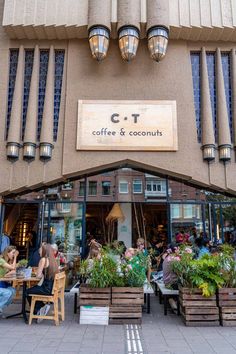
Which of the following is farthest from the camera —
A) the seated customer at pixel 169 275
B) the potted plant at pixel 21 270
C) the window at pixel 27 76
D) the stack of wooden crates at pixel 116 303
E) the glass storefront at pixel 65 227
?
the window at pixel 27 76

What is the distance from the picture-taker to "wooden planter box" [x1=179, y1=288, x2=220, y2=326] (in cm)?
589

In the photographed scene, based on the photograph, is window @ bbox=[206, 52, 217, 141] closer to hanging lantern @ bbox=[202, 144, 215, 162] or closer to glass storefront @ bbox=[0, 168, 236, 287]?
hanging lantern @ bbox=[202, 144, 215, 162]

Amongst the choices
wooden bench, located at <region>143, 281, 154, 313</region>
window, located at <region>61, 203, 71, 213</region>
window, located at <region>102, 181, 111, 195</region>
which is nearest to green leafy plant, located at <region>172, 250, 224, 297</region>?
wooden bench, located at <region>143, 281, 154, 313</region>

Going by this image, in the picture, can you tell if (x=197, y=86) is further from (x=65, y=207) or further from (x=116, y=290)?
(x=116, y=290)

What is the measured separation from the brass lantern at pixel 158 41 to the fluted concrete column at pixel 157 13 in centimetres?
14

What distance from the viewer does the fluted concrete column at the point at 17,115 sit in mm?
9758

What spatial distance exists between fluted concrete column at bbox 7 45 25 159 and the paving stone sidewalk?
511 cm

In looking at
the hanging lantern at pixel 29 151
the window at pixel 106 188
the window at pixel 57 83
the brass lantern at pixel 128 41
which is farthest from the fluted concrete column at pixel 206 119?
the hanging lantern at pixel 29 151

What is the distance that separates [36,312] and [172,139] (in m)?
6.10

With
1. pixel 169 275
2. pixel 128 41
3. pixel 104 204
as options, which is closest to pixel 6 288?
pixel 169 275

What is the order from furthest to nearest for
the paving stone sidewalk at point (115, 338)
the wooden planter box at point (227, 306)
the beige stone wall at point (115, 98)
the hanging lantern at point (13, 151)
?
the beige stone wall at point (115, 98)
the hanging lantern at point (13, 151)
the wooden planter box at point (227, 306)
the paving stone sidewalk at point (115, 338)

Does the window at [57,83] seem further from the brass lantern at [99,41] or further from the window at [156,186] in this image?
the window at [156,186]

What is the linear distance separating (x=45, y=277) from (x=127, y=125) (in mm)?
5370

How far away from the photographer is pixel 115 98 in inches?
400
